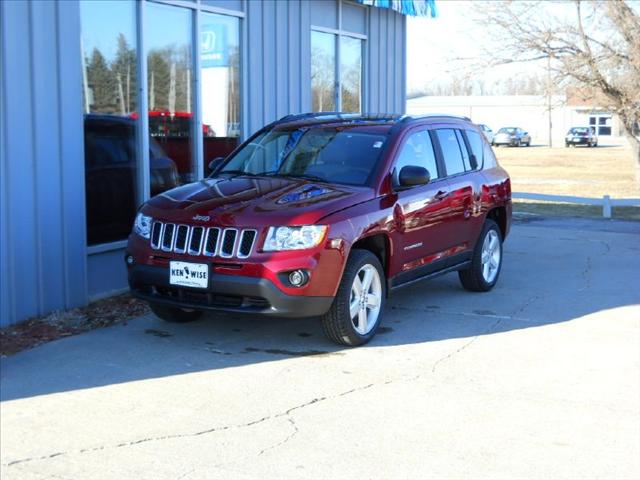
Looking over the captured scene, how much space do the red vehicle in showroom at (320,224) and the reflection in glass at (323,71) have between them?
423 centimetres

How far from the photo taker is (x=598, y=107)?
85.5ft

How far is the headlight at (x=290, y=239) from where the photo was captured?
6.41 m

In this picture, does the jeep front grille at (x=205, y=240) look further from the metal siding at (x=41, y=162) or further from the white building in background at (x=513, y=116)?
the white building in background at (x=513, y=116)

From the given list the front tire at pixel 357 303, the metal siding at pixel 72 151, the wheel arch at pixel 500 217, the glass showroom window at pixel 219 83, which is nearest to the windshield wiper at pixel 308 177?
the front tire at pixel 357 303

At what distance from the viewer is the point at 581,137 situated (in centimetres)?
6825

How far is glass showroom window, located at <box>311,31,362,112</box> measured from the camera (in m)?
12.9

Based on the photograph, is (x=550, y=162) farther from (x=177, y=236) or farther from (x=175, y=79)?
(x=177, y=236)

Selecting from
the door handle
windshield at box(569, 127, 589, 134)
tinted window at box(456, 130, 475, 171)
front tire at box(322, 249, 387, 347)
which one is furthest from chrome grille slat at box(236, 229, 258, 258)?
windshield at box(569, 127, 589, 134)

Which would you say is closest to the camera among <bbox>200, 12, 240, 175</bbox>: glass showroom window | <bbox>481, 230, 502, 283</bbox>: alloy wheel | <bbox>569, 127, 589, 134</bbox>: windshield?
<bbox>481, 230, 502, 283</bbox>: alloy wheel

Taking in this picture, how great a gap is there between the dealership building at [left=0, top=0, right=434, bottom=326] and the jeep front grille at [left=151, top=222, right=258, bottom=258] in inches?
63.0

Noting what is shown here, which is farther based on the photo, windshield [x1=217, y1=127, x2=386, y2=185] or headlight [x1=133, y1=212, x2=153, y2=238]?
windshield [x1=217, y1=127, x2=386, y2=185]

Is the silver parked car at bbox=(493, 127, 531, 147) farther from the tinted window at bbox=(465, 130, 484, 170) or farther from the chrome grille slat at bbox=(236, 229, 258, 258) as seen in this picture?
the chrome grille slat at bbox=(236, 229, 258, 258)

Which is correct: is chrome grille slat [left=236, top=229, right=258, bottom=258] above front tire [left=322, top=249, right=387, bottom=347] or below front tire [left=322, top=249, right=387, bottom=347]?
above

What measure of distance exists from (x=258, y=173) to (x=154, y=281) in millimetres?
1657
